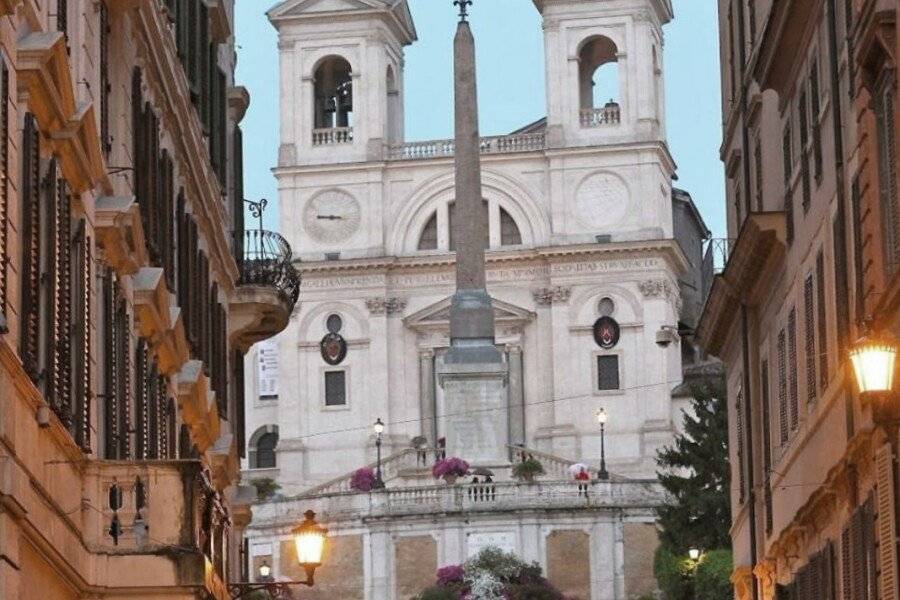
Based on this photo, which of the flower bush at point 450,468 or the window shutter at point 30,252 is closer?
the window shutter at point 30,252

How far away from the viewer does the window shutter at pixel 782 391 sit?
104 ft

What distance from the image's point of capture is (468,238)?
106m

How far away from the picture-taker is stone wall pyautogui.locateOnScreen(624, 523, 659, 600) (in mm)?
92188

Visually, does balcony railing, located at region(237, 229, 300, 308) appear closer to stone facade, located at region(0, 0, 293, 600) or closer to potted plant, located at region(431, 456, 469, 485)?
stone facade, located at region(0, 0, 293, 600)

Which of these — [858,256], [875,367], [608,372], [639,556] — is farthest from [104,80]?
[608,372]

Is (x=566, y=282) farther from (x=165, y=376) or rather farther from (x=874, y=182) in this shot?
(x=874, y=182)

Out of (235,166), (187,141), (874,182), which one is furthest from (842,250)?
(235,166)

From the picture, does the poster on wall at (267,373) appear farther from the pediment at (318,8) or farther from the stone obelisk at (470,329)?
the stone obelisk at (470,329)

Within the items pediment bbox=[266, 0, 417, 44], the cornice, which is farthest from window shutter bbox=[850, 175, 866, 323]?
pediment bbox=[266, 0, 417, 44]

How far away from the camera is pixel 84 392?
21.9 metres

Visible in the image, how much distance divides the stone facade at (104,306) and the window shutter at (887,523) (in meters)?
5.02

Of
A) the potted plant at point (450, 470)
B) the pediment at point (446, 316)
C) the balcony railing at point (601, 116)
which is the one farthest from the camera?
the balcony railing at point (601, 116)

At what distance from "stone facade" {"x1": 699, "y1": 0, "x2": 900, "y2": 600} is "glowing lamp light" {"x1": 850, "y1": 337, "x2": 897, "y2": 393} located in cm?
13

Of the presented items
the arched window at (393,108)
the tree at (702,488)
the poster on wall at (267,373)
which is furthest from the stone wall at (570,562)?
the arched window at (393,108)
